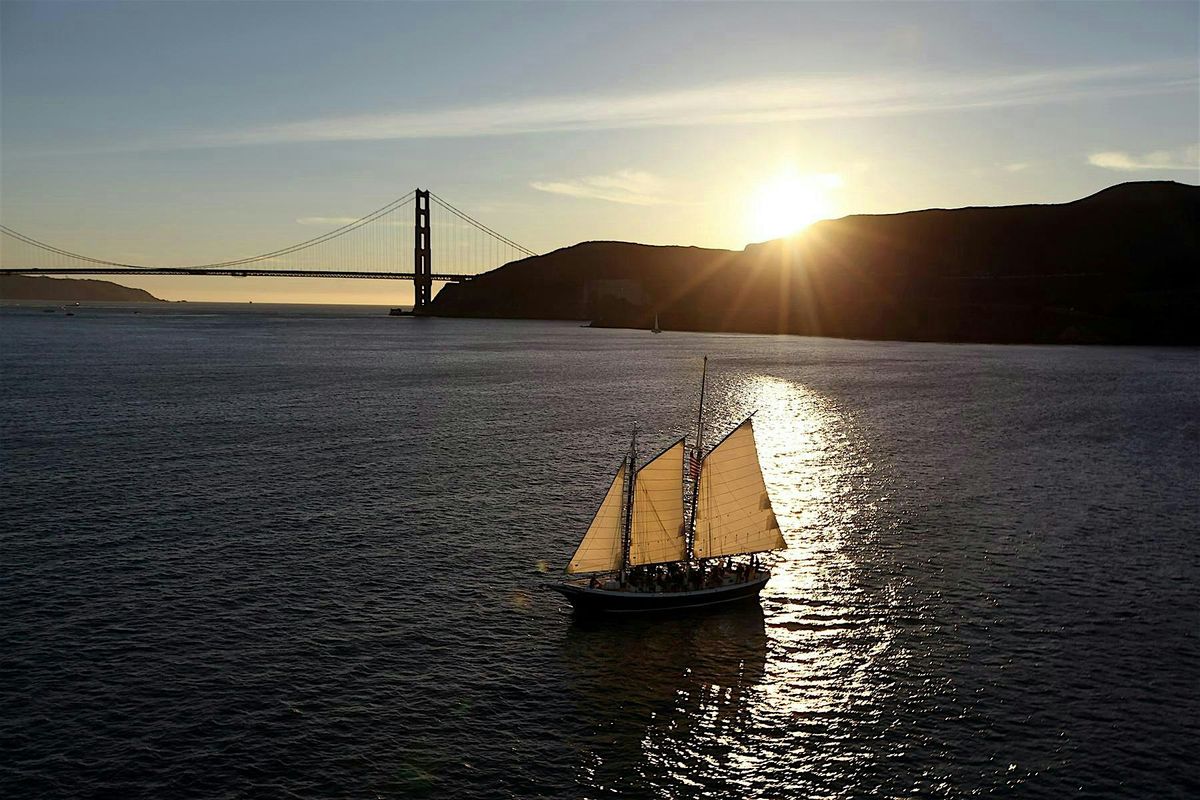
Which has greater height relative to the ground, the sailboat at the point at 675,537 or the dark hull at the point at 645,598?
the sailboat at the point at 675,537

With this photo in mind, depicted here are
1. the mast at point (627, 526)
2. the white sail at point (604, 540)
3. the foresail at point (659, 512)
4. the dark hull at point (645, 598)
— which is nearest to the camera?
the dark hull at point (645, 598)

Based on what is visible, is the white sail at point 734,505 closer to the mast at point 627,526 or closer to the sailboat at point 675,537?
the sailboat at point 675,537

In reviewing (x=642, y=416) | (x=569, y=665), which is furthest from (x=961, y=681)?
(x=642, y=416)

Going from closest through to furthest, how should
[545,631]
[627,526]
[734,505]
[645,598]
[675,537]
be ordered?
[545,631] → [645,598] → [627,526] → [675,537] → [734,505]

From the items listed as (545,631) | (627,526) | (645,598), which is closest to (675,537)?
(627,526)

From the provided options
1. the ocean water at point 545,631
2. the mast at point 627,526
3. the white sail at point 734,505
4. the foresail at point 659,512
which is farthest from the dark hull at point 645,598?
the white sail at point 734,505

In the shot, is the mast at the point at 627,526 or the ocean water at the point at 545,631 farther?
the mast at the point at 627,526

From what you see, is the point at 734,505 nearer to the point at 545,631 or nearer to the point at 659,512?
the point at 659,512
